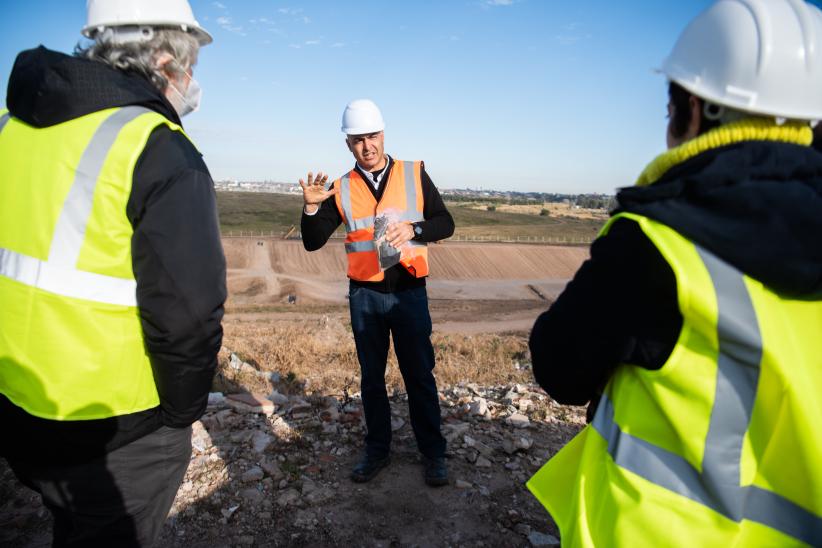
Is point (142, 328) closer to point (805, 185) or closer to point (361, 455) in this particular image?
point (805, 185)

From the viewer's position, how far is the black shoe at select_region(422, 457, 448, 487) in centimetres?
362

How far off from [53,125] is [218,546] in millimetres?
2529

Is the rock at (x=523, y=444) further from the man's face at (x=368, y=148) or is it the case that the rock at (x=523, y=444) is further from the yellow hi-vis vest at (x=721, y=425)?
the yellow hi-vis vest at (x=721, y=425)

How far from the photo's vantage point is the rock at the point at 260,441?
4102mm

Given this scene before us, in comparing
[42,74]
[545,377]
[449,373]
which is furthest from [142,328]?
[449,373]

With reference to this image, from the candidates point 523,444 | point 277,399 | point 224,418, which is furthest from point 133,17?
A: point 277,399

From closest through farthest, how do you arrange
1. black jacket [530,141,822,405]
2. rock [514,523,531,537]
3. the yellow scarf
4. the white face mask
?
black jacket [530,141,822,405] → the yellow scarf → the white face mask → rock [514,523,531,537]

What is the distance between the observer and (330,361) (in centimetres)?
884

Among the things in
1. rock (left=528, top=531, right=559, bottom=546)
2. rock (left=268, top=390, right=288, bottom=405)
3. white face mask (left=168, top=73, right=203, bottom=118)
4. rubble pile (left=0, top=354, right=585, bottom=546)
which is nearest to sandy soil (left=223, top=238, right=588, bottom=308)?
rock (left=268, top=390, right=288, bottom=405)

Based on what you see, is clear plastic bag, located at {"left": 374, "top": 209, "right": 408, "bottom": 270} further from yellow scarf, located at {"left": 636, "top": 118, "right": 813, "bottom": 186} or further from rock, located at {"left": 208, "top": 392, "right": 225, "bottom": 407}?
rock, located at {"left": 208, "top": 392, "right": 225, "bottom": 407}

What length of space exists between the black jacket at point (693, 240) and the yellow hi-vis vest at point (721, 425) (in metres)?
0.04

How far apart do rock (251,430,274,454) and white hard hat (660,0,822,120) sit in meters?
3.83

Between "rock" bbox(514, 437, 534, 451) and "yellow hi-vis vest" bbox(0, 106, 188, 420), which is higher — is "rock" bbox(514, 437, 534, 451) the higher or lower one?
the lower one

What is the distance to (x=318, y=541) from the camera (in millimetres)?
3139
